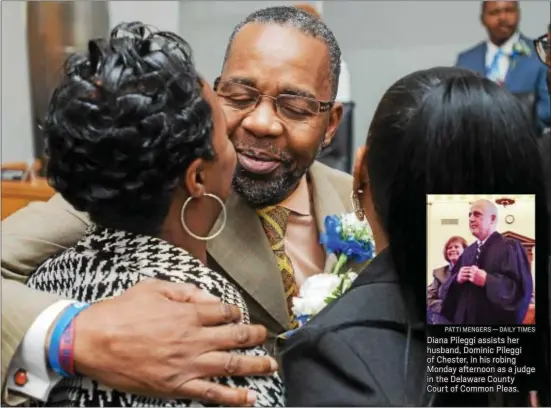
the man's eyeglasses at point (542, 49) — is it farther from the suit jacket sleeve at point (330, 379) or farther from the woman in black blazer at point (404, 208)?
the suit jacket sleeve at point (330, 379)

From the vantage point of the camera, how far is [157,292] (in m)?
0.74

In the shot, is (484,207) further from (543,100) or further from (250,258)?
(250,258)

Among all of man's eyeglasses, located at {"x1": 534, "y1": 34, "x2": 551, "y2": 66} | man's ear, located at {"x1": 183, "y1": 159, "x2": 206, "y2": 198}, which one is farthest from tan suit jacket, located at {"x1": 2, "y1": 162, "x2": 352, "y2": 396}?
man's eyeglasses, located at {"x1": 534, "y1": 34, "x2": 551, "y2": 66}

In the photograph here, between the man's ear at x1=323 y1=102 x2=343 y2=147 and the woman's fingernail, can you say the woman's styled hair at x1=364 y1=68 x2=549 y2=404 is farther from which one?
the woman's fingernail

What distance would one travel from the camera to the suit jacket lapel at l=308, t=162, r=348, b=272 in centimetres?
96

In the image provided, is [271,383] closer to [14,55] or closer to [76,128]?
[76,128]

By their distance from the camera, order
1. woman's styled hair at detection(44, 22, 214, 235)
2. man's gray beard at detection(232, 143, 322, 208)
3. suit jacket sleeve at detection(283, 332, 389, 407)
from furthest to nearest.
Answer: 1. man's gray beard at detection(232, 143, 322, 208)
2. suit jacket sleeve at detection(283, 332, 389, 407)
3. woman's styled hair at detection(44, 22, 214, 235)

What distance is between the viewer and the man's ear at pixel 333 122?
95 centimetres

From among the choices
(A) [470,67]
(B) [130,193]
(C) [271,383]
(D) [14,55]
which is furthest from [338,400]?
(D) [14,55]

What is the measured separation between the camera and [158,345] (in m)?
0.75

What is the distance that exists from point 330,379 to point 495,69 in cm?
47

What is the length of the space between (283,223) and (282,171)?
0.25 feet

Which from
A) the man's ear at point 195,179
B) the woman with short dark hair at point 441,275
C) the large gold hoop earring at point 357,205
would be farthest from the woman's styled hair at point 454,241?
the man's ear at point 195,179

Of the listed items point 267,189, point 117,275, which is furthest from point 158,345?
point 267,189
